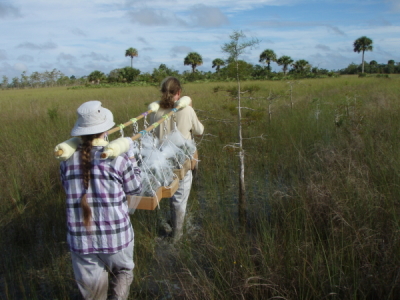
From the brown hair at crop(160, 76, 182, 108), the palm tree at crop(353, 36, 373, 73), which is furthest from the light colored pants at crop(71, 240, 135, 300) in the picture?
the palm tree at crop(353, 36, 373, 73)

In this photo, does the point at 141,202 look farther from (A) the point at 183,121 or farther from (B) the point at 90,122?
(A) the point at 183,121

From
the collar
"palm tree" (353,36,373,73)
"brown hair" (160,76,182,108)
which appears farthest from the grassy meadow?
"palm tree" (353,36,373,73)

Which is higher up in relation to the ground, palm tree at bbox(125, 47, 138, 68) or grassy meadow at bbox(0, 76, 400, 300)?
palm tree at bbox(125, 47, 138, 68)

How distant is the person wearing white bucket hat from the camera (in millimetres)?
1794

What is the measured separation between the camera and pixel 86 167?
5.79 feet

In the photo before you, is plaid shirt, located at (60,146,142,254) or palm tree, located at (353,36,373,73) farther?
palm tree, located at (353,36,373,73)

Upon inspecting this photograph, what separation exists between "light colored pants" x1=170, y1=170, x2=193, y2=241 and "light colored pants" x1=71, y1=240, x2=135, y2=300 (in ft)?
3.96

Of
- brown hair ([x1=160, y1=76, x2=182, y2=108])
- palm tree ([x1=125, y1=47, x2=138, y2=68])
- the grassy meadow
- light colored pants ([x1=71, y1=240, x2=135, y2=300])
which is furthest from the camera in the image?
palm tree ([x1=125, y1=47, x2=138, y2=68])

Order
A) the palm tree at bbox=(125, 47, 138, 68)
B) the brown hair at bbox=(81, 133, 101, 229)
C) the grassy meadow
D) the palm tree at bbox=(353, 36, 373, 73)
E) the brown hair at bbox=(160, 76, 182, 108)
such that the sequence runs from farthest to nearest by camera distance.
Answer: the palm tree at bbox=(125, 47, 138, 68)
the palm tree at bbox=(353, 36, 373, 73)
the brown hair at bbox=(160, 76, 182, 108)
the grassy meadow
the brown hair at bbox=(81, 133, 101, 229)

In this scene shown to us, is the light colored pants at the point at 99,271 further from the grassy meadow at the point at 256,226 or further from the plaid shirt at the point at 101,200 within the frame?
the grassy meadow at the point at 256,226

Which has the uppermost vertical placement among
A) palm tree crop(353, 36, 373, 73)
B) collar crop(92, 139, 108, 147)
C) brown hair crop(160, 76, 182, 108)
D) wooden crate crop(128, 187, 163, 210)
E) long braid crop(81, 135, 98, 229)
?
palm tree crop(353, 36, 373, 73)

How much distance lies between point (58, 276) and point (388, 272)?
2396 mm

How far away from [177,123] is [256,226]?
1241 millimetres

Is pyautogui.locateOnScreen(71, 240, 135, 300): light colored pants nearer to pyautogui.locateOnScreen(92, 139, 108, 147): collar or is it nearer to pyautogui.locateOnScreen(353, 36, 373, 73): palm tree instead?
pyautogui.locateOnScreen(92, 139, 108, 147): collar
